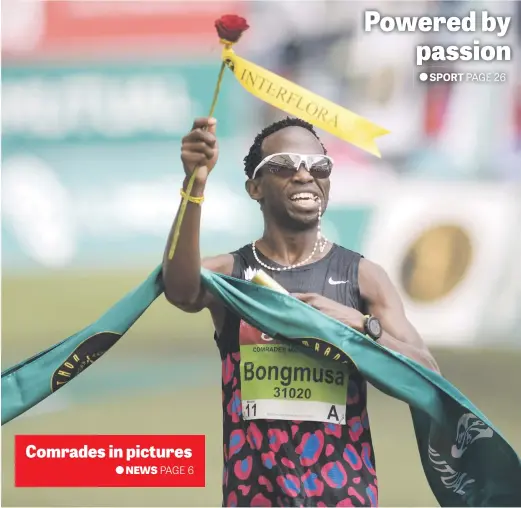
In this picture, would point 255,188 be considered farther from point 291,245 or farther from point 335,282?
point 335,282

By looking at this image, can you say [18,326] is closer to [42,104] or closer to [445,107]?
[42,104]

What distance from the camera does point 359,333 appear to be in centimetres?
326

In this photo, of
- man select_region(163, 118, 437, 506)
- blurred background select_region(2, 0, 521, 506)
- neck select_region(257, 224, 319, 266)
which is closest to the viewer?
man select_region(163, 118, 437, 506)

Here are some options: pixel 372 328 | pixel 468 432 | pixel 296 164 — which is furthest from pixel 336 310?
pixel 468 432

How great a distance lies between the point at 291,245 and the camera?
344 centimetres

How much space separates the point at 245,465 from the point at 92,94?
5.66ft

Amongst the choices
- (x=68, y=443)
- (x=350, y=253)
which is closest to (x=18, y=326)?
(x=68, y=443)

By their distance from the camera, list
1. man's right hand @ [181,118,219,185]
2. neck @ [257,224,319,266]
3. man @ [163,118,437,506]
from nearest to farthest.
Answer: man's right hand @ [181,118,219,185] < man @ [163,118,437,506] < neck @ [257,224,319,266]

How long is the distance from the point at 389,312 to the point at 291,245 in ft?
1.39

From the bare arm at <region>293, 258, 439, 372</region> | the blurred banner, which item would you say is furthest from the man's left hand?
the blurred banner

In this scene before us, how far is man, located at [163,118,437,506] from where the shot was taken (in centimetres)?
318

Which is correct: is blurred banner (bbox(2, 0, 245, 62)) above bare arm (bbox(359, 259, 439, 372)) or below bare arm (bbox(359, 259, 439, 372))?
above

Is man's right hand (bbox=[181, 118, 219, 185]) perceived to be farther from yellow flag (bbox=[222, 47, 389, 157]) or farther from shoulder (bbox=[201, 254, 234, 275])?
shoulder (bbox=[201, 254, 234, 275])

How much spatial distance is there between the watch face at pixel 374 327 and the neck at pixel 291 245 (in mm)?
336
